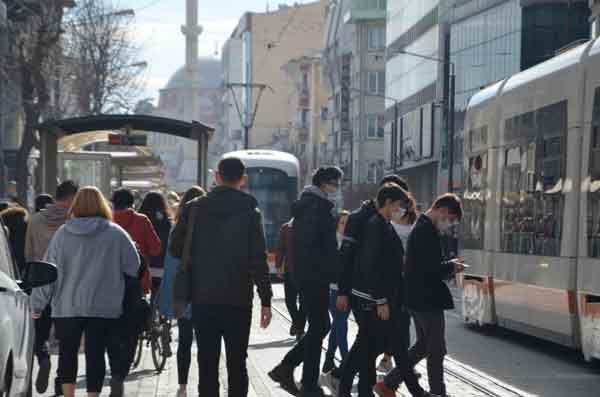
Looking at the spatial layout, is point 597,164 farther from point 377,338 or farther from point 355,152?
point 355,152

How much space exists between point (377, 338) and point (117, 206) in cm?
376

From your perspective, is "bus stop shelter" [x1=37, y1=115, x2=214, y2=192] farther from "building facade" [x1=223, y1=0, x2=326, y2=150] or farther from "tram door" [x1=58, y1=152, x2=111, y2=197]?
"building facade" [x1=223, y1=0, x2=326, y2=150]

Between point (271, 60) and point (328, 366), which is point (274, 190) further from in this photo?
point (271, 60)

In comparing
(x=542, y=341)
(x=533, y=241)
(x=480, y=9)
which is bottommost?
(x=542, y=341)

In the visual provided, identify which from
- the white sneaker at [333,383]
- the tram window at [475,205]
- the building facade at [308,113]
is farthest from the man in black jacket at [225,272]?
the building facade at [308,113]

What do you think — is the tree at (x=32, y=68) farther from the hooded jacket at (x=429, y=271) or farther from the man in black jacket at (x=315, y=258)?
the hooded jacket at (x=429, y=271)

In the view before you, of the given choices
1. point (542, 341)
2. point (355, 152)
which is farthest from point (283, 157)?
point (355, 152)

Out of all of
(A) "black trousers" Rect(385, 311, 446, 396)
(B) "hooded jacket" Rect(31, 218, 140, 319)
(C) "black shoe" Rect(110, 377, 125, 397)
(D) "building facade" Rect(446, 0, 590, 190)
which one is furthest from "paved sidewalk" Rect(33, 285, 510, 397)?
(D) "building facade" Rect(446, 0, 590, 190)

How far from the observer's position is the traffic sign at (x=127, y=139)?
2380 centimetres

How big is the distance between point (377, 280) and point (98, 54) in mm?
57680

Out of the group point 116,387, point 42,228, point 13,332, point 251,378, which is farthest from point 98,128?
point 13,332

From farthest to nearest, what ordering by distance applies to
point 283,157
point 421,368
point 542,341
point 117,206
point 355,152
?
point 355,152
point 283,157
point 542,341
point 421,368
point 117,206

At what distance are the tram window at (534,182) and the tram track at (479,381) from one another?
61.2 inches

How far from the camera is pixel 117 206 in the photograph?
14.5m
